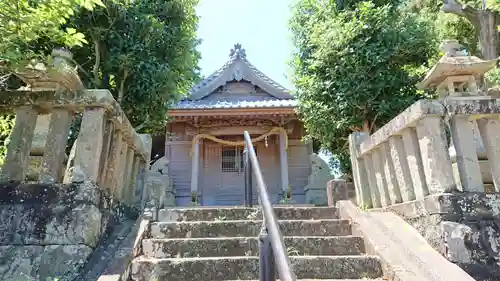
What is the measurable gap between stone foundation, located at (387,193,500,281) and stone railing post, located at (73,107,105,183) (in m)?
2.76

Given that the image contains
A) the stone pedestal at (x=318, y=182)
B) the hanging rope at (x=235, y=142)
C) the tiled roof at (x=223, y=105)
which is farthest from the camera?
the hanging rope at (x=235, y=142)

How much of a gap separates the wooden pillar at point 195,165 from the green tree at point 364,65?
14.6 feet

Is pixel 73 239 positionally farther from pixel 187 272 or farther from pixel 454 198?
pixel 454 198

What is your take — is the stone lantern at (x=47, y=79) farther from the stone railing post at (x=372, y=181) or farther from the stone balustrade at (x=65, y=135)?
the stone railing post at (x=372, y=181)

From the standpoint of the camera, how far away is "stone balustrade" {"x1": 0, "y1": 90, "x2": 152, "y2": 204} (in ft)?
9.47

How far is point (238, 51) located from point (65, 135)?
10593 millimetres

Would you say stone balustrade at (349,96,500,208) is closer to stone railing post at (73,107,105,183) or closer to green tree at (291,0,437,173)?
stone railing post at (73,107,105,183)

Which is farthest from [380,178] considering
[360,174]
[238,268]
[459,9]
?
[459,9]

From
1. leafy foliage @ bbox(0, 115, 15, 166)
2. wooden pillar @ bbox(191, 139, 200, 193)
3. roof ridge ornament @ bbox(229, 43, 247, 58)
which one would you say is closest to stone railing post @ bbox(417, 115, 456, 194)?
leafy foliage @ bbox(0, 115, 15, 166)

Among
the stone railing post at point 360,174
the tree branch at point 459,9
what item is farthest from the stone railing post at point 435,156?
the tree branch at point 459,9

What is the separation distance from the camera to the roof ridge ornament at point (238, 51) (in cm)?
1291

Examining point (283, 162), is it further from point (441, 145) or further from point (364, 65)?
point (441, 145)

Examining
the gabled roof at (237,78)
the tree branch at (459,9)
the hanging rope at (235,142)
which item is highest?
the tree branch at (459,9)

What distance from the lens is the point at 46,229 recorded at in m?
2.69
